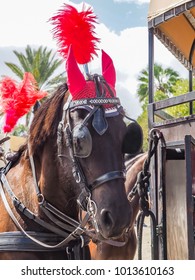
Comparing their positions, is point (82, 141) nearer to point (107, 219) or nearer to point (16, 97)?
point (107, 219)

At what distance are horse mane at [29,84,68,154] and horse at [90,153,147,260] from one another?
0.96m

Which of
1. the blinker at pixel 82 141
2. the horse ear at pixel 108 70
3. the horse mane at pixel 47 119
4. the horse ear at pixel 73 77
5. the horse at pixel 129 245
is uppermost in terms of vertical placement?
the horse ear at pixel 108 70

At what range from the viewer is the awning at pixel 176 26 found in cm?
289

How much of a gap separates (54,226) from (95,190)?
468 mm

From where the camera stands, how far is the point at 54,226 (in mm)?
2533

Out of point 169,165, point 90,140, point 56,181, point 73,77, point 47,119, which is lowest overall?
point 56,181

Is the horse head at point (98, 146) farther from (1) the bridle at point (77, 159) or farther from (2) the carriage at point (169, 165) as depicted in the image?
(2) the carriage at point (169, 165)

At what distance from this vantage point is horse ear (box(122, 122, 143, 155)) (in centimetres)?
238

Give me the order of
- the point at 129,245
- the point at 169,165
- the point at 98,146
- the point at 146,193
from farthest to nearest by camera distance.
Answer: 1. the point at 129,245
2. the point at 169,165
3. the point at 146,193
4. the point at 98,146

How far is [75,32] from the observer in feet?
8.73

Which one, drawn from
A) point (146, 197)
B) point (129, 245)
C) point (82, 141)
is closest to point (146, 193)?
point (146, 197)

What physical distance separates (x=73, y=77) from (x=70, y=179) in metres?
0.56

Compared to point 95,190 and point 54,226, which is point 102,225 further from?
point 54,226

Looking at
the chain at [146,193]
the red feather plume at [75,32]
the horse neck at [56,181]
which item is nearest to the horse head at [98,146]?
the horse neck at [56,181]
